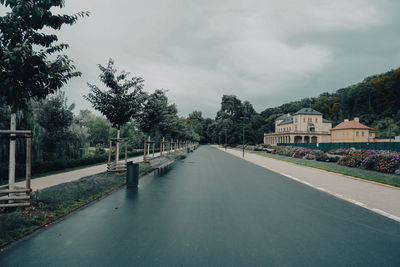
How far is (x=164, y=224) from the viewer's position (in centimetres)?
532

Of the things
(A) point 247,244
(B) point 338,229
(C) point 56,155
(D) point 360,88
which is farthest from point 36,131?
(D) point 360,88

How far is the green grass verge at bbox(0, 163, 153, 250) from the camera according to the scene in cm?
473

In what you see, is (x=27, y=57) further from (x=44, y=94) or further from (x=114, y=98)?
(x=114, y=98)

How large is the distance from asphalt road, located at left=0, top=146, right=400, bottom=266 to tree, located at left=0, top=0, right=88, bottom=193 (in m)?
3.06

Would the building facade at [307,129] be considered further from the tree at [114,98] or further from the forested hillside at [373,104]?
the tree at [114,98]

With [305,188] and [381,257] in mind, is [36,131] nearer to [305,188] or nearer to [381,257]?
[305,188]

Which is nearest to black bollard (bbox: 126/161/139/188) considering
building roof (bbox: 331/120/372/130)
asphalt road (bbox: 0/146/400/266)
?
asphalt road (bbox: 0/146/400/266)

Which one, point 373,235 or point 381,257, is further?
point 373,235

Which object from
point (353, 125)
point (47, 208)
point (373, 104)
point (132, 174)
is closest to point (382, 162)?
point (132, 174)

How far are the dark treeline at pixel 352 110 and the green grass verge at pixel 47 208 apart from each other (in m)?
73.2

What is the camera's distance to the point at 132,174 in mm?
9695

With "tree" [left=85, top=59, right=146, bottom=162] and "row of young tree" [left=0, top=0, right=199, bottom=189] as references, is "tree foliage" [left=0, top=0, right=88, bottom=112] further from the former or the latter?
"tree" [left=85, top=59, right=146, bottom=162]

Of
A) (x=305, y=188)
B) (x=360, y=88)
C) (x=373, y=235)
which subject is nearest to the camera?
(x=373, y=235)

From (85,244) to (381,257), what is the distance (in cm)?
506
